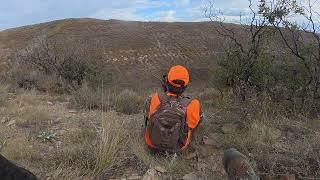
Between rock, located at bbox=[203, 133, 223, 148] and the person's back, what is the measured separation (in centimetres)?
35

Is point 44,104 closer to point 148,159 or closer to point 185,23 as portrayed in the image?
point 148,159

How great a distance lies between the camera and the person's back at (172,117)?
16.9ft

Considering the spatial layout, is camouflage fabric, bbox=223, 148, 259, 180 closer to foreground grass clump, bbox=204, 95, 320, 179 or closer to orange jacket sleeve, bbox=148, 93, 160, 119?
foreground grass clump, bbox=204, 95, 320, 179

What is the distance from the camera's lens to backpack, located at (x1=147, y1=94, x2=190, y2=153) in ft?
16.9

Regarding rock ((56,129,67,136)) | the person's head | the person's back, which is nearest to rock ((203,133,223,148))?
the person's back

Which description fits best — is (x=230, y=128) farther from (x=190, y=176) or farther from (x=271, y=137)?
(x=190, y=176)

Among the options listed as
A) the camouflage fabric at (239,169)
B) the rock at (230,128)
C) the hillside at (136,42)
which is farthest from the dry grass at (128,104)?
the hillside at (136,42)

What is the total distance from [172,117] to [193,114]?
12.4 inches

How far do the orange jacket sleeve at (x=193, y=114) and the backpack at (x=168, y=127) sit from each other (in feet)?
0.34

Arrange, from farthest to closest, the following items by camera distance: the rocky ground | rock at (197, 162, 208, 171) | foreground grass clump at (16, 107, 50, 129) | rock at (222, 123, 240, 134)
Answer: foreground grass clump at (16, 107, 50, 129) → rock at (222, 123, 240, 134) → rock at (197, 162, 208, 171) → the rocky ground

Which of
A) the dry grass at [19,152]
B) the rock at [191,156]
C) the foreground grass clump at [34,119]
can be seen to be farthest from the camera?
the foreground grass clump at [34,119]

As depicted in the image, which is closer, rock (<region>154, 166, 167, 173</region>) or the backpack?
rock (<region>154, 166, 167, 173</region>)

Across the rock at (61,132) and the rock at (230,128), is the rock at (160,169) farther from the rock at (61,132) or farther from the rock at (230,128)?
the rock at (61,132)

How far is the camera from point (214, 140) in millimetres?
5719
